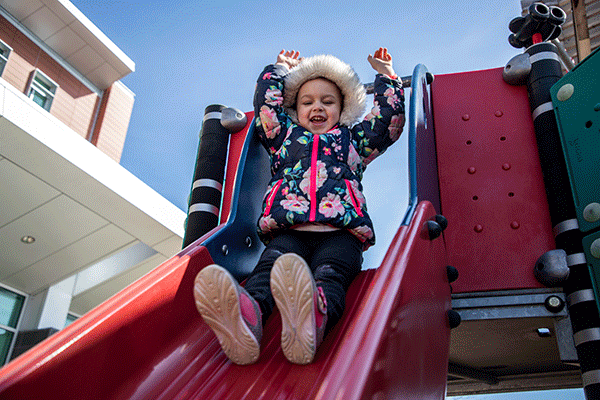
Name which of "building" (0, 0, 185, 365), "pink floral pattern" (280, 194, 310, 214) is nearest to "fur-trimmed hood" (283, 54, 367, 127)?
"pink floral pattern" (280, 194, 310, 214)

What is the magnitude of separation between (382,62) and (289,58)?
0.49m

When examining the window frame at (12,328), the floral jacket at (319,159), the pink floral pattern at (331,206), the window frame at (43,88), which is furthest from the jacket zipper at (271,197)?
the window frame at (43,88)

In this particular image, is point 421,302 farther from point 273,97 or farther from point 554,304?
point 273,97

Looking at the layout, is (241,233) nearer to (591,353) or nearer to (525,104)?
(591,353)

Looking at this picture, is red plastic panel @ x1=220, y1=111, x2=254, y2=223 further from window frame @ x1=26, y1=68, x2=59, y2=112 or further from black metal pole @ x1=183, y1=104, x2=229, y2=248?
window frame @ x1=26, y1=68, x2=59, y2=112

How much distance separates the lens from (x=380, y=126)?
232 cm

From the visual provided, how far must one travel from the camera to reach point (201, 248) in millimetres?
1922

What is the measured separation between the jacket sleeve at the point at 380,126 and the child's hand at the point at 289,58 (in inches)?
20.5

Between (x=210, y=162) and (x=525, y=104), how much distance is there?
1908mm

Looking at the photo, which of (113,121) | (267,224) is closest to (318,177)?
(267,224)

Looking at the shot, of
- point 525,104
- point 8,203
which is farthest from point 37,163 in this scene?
point 525,104

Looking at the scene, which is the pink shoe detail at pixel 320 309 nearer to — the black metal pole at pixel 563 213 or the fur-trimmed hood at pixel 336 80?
the fur-trimmed hood at pixel 336 80

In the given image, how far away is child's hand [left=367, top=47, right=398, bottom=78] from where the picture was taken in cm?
247

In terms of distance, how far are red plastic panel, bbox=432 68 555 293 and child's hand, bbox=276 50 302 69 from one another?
2.95 ft
